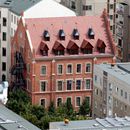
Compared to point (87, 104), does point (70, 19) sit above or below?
above

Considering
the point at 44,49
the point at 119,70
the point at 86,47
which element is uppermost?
the point at 86,47

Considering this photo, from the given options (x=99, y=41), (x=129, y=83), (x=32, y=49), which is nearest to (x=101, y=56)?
(x=99, y=41)

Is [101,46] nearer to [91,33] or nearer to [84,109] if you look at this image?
[91,33]

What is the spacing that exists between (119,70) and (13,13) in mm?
29071

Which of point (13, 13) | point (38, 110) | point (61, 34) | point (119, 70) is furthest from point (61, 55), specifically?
point (119, 70)

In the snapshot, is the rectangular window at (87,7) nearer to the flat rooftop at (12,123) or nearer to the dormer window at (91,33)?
the dormer window at (91,33)

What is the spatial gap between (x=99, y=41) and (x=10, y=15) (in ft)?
56.5

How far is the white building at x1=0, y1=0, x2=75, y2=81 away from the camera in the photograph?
5517 inches

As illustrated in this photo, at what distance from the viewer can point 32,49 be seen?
13125 centimetres

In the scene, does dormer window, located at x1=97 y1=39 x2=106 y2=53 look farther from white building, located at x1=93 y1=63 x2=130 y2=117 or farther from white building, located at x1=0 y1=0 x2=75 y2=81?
white building, located at x1=93 y1=63 x2=130 y2=117

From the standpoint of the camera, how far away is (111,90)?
4670 inches

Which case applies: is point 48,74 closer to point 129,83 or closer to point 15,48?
point 15,48

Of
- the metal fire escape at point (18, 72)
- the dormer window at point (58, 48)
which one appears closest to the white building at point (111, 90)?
the dormer window at point (58, 48)

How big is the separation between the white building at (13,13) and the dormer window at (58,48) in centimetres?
812
